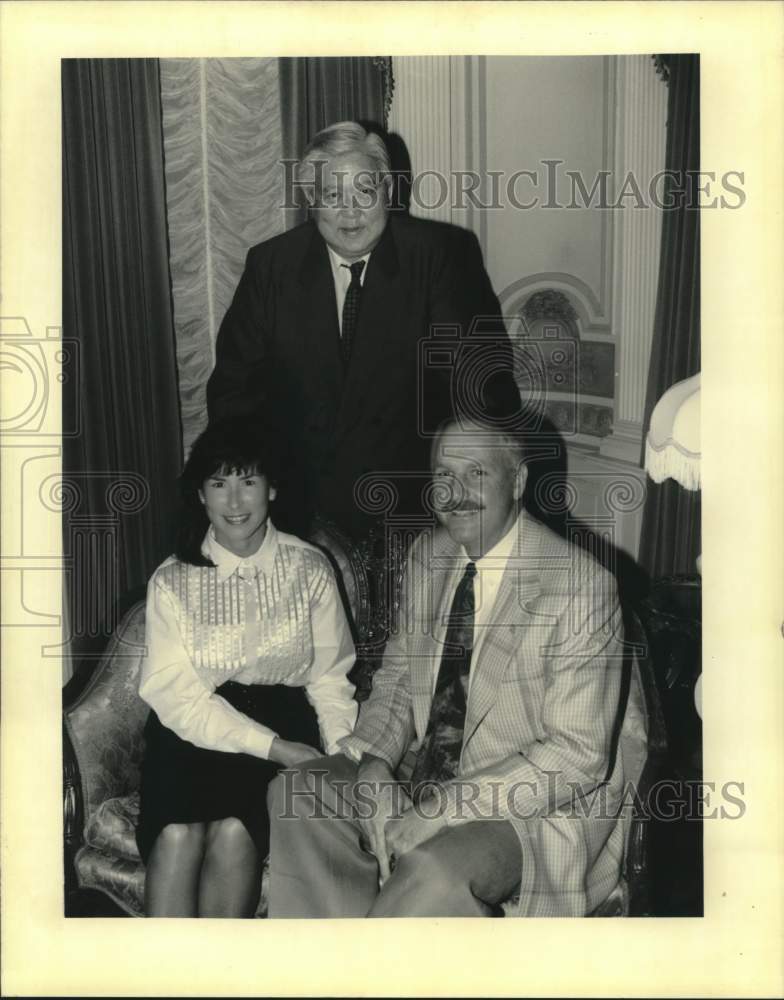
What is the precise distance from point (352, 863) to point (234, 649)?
69 centimetres

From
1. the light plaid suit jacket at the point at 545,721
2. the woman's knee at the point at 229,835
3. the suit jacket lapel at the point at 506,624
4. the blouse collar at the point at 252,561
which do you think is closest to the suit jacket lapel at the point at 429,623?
the light plaid suit jacket at the point at 545,721

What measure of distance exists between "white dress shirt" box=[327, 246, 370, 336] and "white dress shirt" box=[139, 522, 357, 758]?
691mm

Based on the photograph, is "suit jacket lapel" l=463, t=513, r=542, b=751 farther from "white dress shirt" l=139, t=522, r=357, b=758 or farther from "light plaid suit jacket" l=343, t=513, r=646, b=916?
"white dress shirt" l=139, t=522, r=357, b=758

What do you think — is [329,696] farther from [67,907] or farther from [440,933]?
[67,907]

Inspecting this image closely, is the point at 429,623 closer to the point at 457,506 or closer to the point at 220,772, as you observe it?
the point at 457,506

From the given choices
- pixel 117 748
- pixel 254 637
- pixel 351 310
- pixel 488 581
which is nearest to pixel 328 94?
pixel 351 310

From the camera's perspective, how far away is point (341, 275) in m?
3.46

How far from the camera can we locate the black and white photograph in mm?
3309

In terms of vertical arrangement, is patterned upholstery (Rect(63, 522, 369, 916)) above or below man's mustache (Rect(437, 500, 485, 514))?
below

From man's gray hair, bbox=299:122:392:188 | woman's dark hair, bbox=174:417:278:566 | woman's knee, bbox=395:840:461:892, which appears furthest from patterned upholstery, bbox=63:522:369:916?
man's gray hair, bbox=299:122:392:188

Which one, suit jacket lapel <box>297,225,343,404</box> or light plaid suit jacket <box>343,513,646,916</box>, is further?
suit jacket lapel <box>297,225,343,404</box>

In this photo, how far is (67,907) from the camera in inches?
136

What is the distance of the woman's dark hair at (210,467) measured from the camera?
3418 mm

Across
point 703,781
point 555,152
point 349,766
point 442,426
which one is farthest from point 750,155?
point 349,766
